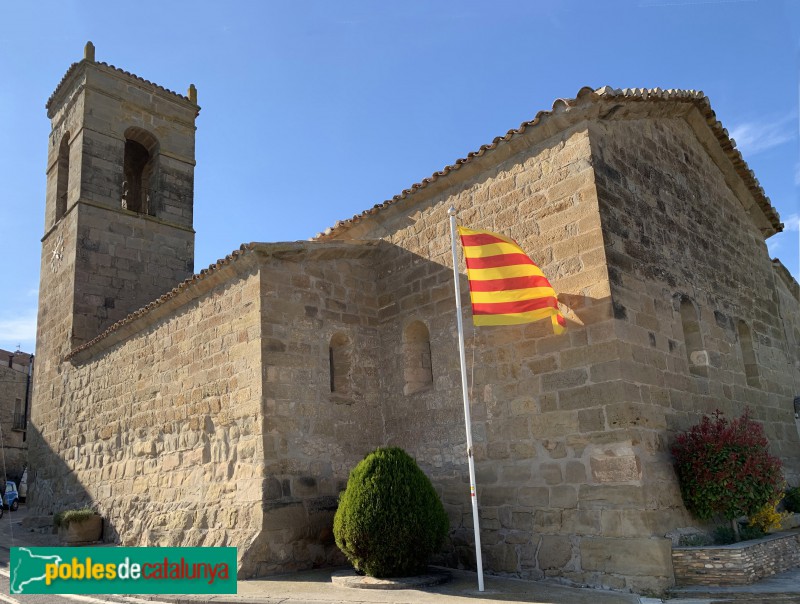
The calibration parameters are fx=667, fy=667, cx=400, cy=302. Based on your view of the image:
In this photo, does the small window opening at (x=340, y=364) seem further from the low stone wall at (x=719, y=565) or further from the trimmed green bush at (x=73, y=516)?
the trimmed green bush at (x=73, y=516)

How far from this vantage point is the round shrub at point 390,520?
683cm

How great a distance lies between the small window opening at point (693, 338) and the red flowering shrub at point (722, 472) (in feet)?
3.77

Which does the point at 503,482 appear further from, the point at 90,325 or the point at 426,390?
the point at 90,325

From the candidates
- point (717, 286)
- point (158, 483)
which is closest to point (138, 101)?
point (158, 483)

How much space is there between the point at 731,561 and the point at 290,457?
4885 mm

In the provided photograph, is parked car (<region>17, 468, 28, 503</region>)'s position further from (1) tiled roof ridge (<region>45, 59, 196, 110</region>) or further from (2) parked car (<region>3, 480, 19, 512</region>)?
(1) tiled roof ridge (<region>45, 59, 196, 110</region>)

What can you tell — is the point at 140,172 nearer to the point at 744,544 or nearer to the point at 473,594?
the point at 473,594

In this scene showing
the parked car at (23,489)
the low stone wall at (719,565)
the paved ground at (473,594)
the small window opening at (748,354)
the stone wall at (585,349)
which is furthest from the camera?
the parked car at (23,489)

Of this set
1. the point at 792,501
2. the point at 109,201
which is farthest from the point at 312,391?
the point at 109,201

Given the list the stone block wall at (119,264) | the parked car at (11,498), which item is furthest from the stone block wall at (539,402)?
the parked car at (11,498)

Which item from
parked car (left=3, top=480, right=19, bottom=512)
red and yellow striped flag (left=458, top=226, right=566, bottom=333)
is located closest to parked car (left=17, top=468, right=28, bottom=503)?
parked car (left=3, top=480, right=19, bottom=512)

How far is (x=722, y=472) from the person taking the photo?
6.72 metres

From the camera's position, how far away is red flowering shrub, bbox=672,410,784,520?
6.77 m

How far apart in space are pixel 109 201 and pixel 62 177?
6.77 ft
